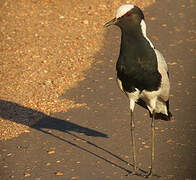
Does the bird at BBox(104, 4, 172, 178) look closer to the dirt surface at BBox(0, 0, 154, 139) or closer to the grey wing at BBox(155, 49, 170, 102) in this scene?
the grey wing at BBox(155, 49, 170, 102)

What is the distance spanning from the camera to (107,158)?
25.8 ft

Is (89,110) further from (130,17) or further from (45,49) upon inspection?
(130,17)

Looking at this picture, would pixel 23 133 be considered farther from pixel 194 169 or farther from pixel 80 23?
pixel 80 23

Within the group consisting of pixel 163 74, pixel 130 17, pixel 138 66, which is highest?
pixel 130 17

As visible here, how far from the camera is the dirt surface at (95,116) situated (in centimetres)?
769

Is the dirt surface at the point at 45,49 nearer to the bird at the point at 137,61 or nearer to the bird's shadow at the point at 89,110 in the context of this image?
the bird's shadow at the point at 89,110

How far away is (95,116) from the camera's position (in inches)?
363

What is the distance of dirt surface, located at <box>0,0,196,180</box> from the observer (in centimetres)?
769

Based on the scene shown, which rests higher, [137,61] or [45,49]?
[137,61]

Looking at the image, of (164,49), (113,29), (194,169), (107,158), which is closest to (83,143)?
(107,158)

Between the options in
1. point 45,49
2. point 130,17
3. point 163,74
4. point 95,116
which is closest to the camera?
point 130,17

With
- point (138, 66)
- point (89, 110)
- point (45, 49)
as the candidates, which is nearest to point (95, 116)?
point (89, 110)

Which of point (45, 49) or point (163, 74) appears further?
point (45, 49)

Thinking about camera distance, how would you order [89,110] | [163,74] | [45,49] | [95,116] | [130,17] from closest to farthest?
[130,17] < [163,74] < [95,116] < [89,110] < [45,49]
